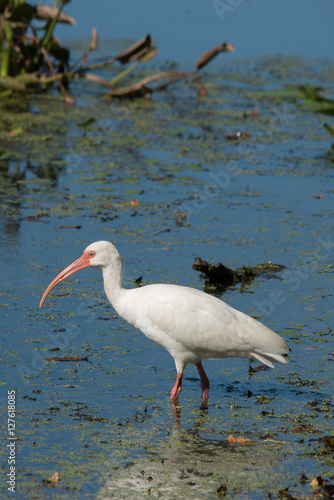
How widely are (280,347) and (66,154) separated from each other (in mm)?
6141

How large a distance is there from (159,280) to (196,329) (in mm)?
1959

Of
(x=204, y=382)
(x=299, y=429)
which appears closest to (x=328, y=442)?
(x=299, y=429)

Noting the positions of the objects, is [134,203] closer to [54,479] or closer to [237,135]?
[237,135]

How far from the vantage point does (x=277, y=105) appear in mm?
13945

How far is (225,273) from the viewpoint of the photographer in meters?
7.06

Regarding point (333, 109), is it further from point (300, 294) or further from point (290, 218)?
point (300, 294)

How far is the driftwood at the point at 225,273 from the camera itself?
6.99 meters

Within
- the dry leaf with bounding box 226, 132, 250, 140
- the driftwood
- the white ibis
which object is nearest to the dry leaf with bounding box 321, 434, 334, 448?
the white ibis

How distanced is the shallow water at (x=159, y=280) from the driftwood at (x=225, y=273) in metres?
0.12

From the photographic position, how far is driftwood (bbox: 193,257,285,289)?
699 centimetres

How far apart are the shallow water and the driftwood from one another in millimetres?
120

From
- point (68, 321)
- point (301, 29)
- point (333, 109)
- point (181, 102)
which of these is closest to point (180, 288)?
point (68, 321)

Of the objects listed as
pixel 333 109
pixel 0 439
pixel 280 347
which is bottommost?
pixel 0 439

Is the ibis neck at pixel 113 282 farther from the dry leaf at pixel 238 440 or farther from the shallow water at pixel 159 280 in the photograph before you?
the dry leaf at pixel 238 440
